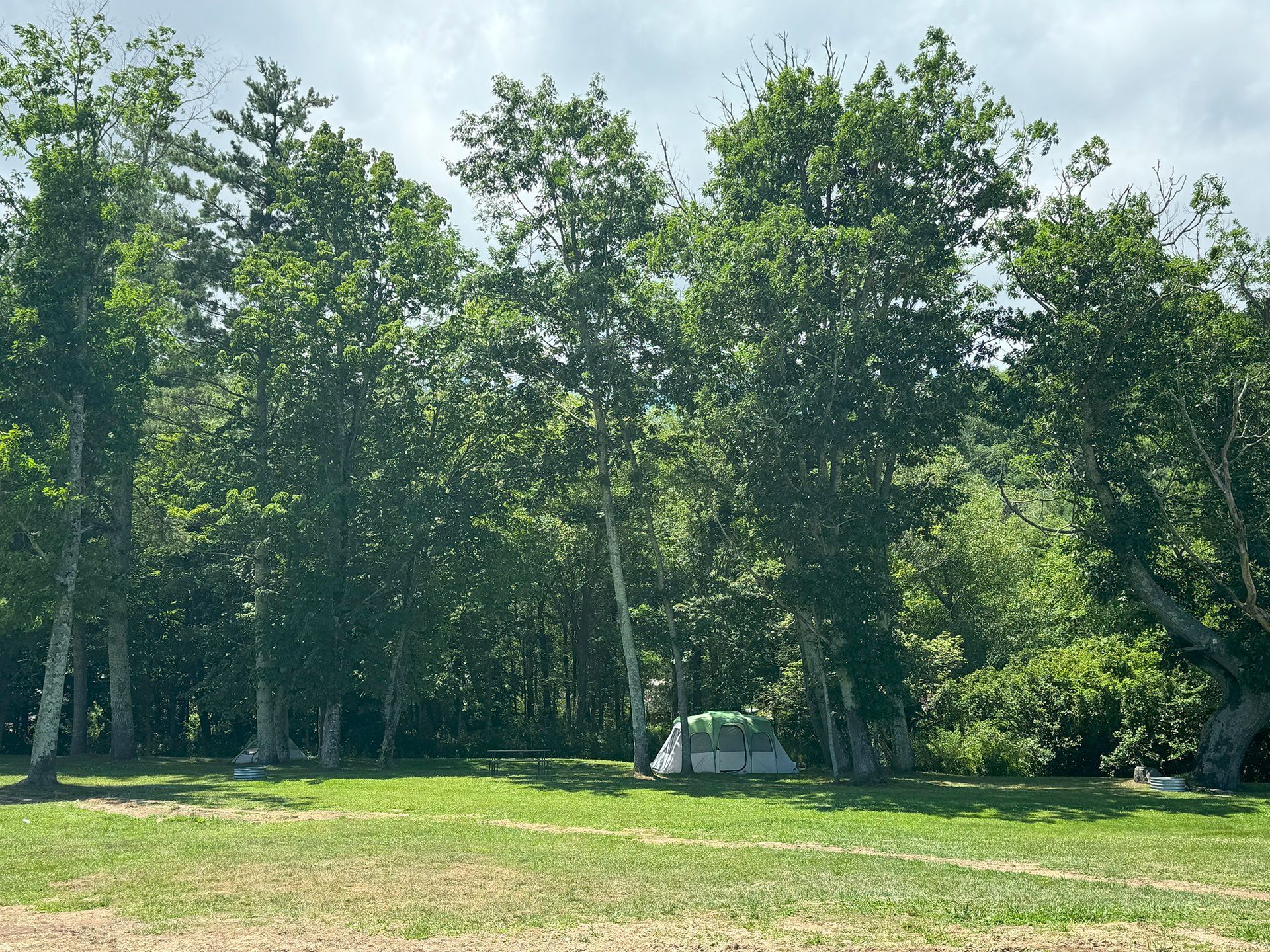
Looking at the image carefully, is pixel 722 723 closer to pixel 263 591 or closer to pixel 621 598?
pixel 621 598

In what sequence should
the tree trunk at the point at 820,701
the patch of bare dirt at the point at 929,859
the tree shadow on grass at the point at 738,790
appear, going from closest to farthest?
the patch of bare dirt at the point at 929,859 < the tree shadow on grass at the point at 738,790 < the tree trunk at the point at 820,701

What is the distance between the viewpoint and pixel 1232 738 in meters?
24.1

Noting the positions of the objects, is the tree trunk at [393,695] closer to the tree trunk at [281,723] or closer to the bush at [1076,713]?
the tree trunk at [281,723]

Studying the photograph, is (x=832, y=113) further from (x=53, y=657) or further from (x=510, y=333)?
(x=53, y=657)

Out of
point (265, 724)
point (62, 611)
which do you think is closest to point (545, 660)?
point (265, 724)

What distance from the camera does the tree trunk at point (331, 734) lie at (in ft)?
108

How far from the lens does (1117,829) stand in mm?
17406

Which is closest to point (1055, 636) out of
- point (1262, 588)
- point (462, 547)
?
point (1262, 588)

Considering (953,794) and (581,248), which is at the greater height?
(581,248)

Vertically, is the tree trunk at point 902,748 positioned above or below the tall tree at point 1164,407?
below

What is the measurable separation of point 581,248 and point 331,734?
17.4 metres

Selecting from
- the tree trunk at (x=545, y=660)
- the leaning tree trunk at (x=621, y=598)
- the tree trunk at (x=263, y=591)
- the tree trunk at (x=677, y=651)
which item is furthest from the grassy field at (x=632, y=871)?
the tree trunk at (x=545, y=660)

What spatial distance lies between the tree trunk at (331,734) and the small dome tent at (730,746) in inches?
405

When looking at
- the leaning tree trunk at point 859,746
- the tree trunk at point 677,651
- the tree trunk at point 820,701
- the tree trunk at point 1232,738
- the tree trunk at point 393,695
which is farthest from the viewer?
the tree trunk at point 393,695
